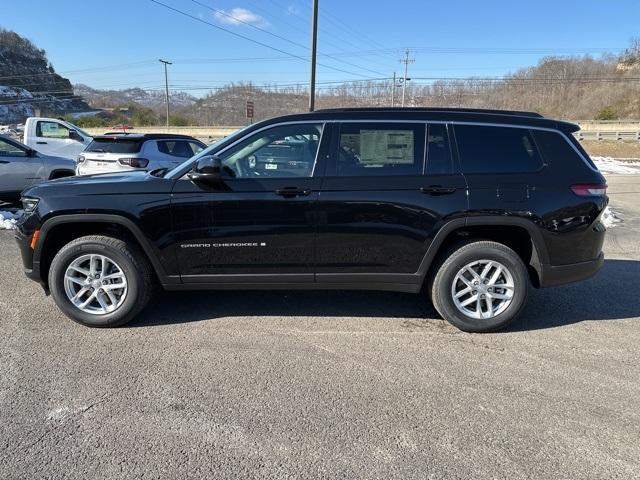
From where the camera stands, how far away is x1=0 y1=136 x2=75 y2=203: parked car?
30.1 feet

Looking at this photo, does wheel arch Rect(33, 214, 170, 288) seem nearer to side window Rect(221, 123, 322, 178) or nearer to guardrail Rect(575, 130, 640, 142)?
side window Rect(221, 123, 322, 178)

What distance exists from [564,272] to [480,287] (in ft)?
2.43

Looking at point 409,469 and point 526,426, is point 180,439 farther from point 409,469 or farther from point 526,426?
point 526,426

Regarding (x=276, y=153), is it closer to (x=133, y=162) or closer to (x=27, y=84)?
(x=133, y=162)

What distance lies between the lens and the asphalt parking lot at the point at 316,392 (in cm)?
245

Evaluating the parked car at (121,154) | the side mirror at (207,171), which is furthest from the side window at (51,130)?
the side mirror at (207,171)

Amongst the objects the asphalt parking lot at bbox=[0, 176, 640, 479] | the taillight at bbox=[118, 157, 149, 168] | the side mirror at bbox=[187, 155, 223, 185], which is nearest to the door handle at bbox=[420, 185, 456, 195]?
the asphalt parking lot at bbox=[0, 176, 640, 479]

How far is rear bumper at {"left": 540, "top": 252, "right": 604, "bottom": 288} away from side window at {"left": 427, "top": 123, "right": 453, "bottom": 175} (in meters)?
1.22

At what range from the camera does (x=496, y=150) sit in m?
3.98

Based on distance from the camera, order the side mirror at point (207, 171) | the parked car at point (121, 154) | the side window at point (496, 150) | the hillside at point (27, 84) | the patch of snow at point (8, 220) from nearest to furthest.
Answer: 1. the side mirror at point (207, 171)
2. the side window at point (496, 150)
3. the patch of snow at point (8, 220)
4. the parked car at point (121, 154)
5. the hillside at point (27, 84)

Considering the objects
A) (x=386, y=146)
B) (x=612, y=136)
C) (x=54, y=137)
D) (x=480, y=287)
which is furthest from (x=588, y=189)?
(x=612, y=136)

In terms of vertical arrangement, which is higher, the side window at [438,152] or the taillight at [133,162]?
the side window at [438,152]

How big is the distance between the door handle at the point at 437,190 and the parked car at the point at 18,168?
28.5 ft

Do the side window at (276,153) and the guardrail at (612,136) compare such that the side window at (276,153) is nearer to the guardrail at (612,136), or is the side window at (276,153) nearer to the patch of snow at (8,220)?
the patch of snow at (8,220)
